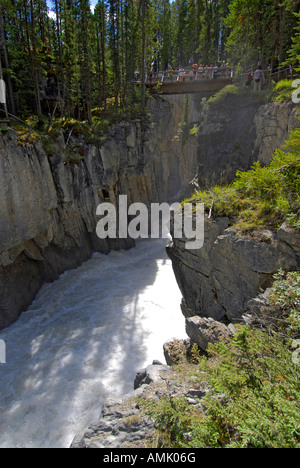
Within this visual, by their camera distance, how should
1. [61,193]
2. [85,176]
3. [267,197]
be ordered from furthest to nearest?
[85,176] < [61,193] < [267,197]

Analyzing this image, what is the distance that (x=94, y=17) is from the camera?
69.1 ft

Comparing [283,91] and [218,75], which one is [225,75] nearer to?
[218,75]

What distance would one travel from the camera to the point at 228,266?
779 cm

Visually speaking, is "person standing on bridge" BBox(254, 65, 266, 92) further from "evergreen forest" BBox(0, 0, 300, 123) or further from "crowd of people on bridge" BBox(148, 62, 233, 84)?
"crowd of people on bridge" BBox(148, 62, 233, 84)

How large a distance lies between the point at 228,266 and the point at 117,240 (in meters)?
14.8

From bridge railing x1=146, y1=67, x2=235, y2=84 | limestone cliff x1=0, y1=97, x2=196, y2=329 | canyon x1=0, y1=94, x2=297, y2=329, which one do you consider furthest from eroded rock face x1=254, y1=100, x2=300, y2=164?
bridge railing x1=146, y1=67, x2=235, y2=84

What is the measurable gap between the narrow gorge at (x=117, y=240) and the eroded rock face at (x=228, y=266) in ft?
0.10

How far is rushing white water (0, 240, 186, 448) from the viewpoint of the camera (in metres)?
8.73

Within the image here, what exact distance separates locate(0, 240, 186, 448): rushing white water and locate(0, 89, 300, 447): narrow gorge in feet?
0.34

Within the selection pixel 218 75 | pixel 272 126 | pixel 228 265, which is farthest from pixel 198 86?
pixel 228 265

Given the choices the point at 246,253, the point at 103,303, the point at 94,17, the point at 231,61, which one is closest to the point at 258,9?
the point at 231,61

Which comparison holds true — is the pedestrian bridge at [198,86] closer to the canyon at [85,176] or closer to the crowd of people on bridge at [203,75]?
the crowd of people on bridge at [203,75]

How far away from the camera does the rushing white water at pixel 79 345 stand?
8.73 m

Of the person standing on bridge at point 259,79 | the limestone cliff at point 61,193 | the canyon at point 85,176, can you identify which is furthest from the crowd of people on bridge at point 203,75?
the person standing on bridge at point 259,79
